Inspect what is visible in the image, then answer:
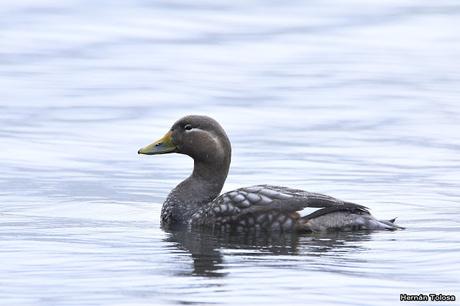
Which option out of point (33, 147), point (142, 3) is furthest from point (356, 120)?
point (142, 3)

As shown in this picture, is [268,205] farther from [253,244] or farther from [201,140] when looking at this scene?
[201,140]

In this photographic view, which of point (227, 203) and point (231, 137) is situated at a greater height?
point (231, 137)

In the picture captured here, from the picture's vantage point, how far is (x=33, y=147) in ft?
69.3

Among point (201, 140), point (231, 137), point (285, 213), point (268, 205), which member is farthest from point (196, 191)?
point (231, 137)

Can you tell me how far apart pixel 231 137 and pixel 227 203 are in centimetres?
579

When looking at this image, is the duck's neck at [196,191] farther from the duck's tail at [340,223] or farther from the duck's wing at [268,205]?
Result: the duck's tail at [340,223]

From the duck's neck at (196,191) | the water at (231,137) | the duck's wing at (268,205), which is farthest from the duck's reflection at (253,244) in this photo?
the duck's neck at (196,191)

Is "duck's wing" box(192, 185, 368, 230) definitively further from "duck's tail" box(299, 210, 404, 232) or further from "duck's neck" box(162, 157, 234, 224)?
"duck's neck" box(162, 157, 234, 224)

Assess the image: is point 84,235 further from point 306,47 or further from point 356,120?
point 306,47

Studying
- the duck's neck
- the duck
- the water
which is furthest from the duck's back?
the duck's neck

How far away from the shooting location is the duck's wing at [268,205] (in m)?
15.8

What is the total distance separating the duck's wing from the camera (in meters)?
15.8

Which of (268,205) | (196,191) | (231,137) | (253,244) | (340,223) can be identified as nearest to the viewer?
(253,244)

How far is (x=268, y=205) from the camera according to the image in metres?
16.0
